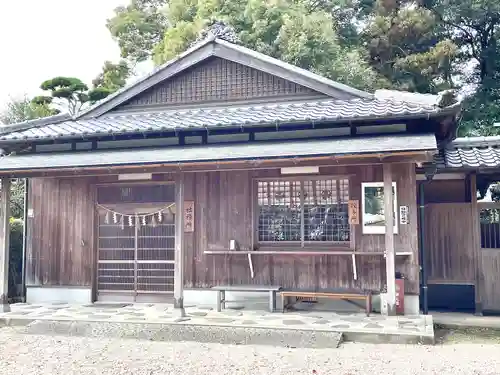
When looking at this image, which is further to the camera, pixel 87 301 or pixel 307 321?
pixel 87 301

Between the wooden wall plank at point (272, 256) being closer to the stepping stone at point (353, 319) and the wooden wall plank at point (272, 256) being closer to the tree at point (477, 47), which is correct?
the stepping stone at point (353, 319)

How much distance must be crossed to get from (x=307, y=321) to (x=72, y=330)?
→ 392 cm

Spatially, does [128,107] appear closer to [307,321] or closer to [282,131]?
[282,131]

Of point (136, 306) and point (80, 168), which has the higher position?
point (80, 168)

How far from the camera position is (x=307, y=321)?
8.08 metres

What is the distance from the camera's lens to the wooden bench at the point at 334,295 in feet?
28.3

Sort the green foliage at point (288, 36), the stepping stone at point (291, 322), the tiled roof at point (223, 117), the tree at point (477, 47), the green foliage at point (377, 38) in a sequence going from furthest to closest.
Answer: the tree at point (477, 47)
the green foliage at point (377, 38)
the green foliage at point (288, 36)
the tiled roof at point (223, 117)
the stepping stone at point (291, 322)

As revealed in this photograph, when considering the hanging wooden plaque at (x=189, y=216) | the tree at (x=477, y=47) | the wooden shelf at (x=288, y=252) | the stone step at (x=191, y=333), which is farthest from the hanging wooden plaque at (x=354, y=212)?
the tree at (x=477, y=47)

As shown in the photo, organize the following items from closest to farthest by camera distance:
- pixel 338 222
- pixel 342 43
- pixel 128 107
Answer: pixel 338 222
pixel 128 107
pixel 342 43

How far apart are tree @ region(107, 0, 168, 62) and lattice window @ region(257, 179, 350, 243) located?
2069cm

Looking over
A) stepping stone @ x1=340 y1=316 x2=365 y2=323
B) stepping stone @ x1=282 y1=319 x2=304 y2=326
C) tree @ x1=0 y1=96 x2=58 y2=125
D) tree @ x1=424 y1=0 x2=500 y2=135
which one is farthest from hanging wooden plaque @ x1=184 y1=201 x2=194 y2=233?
tree @ x1=424 y1=0 x2=500 y2=135

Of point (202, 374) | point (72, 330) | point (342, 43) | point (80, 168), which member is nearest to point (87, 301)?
point (72, 330)

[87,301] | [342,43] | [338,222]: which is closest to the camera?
[338,222]

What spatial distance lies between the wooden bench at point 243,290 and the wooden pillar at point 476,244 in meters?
3.80
